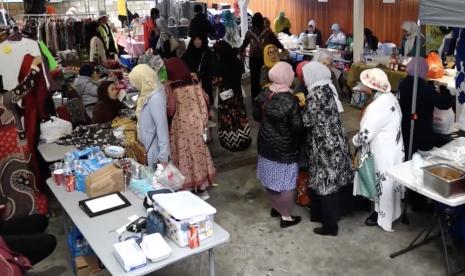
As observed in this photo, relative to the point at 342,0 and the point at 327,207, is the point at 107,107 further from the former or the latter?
the point at 342,0

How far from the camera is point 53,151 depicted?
4.03 meters

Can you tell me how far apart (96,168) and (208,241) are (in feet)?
3.84

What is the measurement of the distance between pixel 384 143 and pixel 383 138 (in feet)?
0.14

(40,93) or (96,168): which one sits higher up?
(40,93)

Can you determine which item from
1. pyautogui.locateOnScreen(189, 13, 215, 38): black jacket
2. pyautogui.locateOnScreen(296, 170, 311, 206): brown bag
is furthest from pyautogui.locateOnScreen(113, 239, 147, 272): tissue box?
pyautogui.locateOnScreen(189, 13, 215, 38): black jacket

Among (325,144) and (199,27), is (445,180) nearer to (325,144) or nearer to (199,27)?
(325,144)

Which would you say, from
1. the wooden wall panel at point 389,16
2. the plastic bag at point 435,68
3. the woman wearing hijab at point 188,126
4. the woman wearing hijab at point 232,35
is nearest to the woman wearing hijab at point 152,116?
the woman wearing hijab at point 188,126

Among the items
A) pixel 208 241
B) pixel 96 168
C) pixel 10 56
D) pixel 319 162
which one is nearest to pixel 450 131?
pixel 319 162

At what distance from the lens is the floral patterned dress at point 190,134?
166 inches

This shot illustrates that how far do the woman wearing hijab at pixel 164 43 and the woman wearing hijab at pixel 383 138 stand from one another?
3.78m

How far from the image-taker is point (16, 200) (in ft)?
13.0

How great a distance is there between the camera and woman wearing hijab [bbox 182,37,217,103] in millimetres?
5645

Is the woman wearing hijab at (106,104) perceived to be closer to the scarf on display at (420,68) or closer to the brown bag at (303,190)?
the brown bag at (303,190)

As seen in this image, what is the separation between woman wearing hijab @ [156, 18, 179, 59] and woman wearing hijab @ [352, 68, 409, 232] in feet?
12.4
